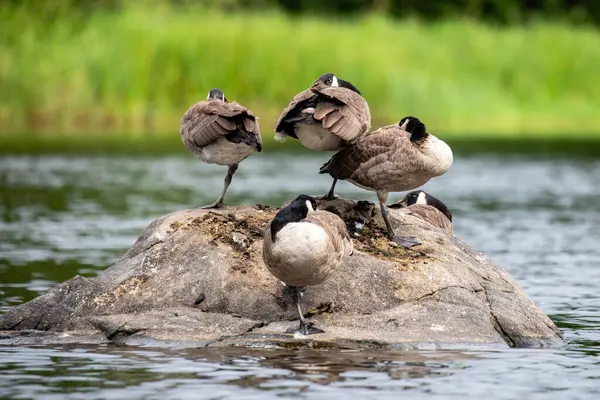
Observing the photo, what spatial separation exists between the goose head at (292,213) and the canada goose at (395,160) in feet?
4.41

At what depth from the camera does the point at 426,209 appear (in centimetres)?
1457

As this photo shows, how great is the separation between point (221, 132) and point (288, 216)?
1.89 metres

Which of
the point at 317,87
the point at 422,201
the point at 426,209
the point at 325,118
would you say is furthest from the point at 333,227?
the point at 422,201

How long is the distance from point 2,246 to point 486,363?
11221 millimetres

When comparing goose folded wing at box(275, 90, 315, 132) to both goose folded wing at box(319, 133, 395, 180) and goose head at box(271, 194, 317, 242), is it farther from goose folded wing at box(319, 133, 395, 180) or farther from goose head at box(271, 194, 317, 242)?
goose head at box(271, 194, 317, 242)

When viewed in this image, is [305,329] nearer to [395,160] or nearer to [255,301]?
[255,301]

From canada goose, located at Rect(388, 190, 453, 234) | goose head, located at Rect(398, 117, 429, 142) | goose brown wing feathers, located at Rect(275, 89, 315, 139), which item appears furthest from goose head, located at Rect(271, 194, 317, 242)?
canada goose, located at Rect(388, 190, 453, 234)

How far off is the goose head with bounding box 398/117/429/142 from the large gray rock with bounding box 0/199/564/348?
3.55ft

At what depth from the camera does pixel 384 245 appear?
40.8ft

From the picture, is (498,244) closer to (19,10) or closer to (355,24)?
(19,10)

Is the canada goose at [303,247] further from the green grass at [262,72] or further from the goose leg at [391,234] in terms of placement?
the green grass at [262,72]

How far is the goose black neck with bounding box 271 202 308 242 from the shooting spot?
10773mm

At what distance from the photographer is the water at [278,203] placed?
385 inches

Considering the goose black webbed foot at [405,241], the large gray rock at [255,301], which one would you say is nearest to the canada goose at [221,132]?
the large gray rock at [255,301]
